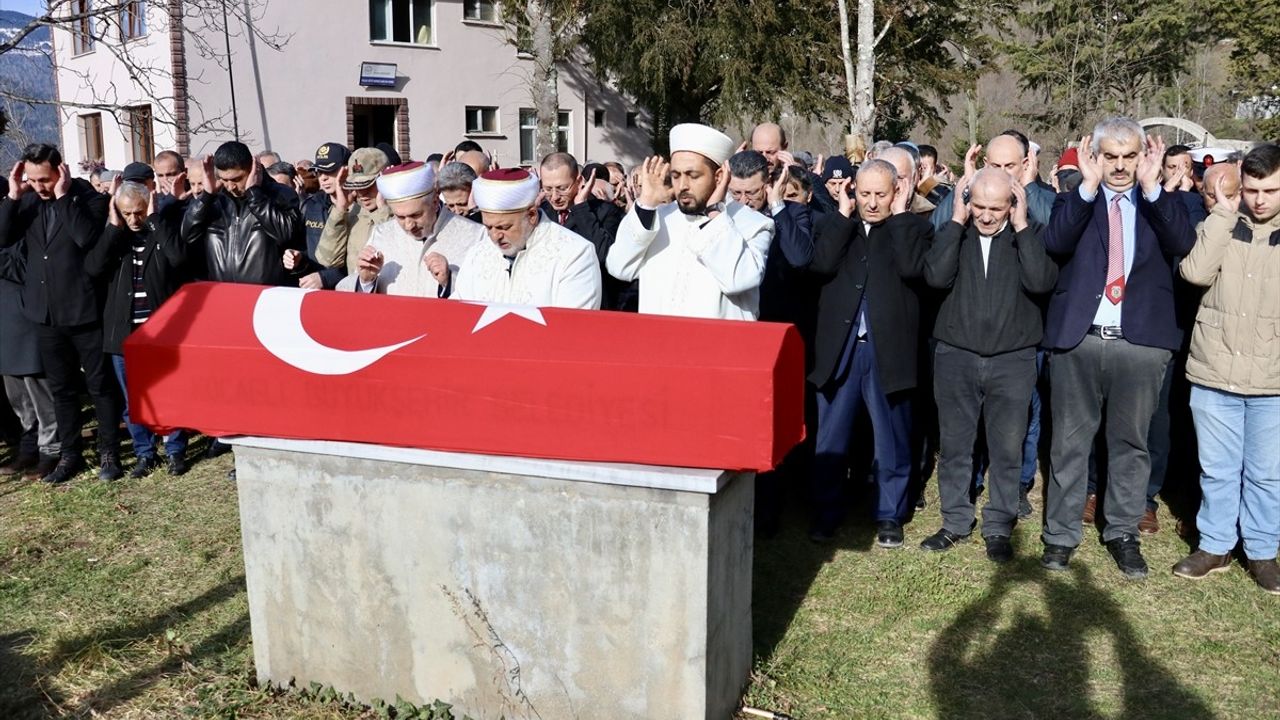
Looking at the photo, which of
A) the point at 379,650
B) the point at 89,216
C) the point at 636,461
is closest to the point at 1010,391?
the point at 636,461

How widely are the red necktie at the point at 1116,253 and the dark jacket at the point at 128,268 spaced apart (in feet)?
17.3

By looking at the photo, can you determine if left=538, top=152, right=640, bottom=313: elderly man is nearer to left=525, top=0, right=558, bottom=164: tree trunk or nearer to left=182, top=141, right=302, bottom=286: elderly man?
left=182, top=141, right=302, bottom=286: elderly man

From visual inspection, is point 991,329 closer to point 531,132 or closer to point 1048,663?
point 1048,663

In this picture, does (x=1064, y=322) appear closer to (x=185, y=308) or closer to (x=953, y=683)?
(x=953, y=683)

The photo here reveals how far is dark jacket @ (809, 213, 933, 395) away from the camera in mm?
5367

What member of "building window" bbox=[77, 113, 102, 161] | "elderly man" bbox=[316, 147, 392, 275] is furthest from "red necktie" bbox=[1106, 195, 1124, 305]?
"building window" bbox=[77, 113, 102, 161]

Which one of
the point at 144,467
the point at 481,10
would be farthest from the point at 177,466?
the point at 481,10

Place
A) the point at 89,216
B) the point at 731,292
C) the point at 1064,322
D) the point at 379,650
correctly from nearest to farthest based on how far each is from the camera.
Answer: the point at 379,650 → the point at 731,292 → the point at 1064,322 → the point at 89,216

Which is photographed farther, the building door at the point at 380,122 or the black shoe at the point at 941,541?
the building door at the point at 380,122

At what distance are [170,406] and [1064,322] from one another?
3911mm

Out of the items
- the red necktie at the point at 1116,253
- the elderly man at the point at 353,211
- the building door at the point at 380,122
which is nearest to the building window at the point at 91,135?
the building door at the point at 380,122

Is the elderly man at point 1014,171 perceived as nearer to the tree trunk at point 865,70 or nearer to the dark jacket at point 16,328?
the dark jacket at point 16,328

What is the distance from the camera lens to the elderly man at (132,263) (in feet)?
21.5

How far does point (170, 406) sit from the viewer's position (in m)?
3.88
